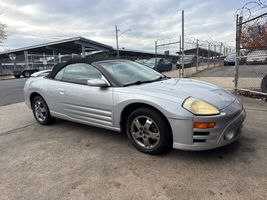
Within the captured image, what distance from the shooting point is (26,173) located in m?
3.01

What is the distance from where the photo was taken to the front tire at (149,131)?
3146 mm

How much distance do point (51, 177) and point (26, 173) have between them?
367 millimetres

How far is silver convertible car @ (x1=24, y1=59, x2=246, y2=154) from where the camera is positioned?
2.99 m

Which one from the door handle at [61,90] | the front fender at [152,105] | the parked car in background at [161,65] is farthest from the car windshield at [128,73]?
the parked car in background at [161,65]

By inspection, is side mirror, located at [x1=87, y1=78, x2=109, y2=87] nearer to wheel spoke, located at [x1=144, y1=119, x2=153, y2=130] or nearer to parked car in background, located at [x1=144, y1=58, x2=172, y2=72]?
wheel spoke, located at [x1=144, y1=119, x2=153, y2=130]

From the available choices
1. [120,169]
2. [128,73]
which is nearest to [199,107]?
[120,169]

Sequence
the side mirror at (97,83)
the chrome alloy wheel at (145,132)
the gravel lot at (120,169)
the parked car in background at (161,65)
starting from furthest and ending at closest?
the parked car in background at (161,65) → the side mirror at (97,83) → the chrome alloy wheel at (145,132) → the gravel lot at (120,169)

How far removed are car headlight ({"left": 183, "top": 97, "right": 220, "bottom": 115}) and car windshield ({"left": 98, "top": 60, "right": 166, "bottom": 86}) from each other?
39.6 inches

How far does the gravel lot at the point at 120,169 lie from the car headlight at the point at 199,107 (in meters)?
0.64

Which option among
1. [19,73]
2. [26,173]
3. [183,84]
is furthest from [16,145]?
[19,73]

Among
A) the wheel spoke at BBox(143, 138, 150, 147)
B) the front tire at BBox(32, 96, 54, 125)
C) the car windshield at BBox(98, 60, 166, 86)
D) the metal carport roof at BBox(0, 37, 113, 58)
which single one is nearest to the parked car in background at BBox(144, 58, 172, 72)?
the metal carport roof at BBox(0, 37, 113, 58)

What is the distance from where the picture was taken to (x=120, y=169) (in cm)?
302

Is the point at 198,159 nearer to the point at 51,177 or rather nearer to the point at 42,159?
the point at 51,177

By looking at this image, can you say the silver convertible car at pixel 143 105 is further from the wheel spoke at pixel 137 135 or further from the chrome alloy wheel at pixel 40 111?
the chrome alloy wheel at pixel 40 111
